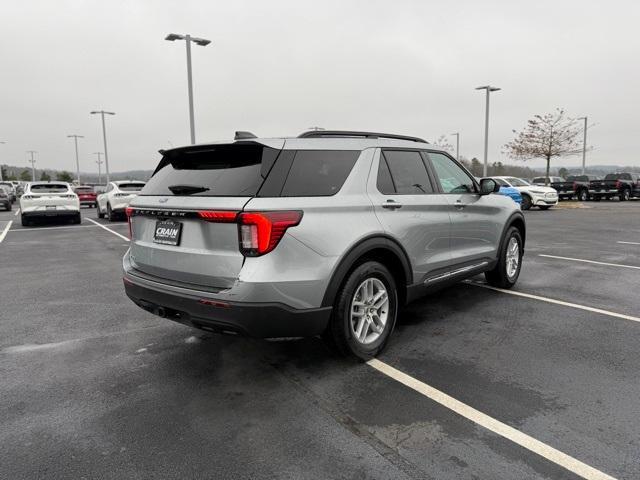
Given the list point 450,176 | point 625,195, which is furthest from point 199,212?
point 625,195

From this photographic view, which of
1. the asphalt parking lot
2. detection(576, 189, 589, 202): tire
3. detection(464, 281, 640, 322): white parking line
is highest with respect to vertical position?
detection(576, 189, 589, 202): tire

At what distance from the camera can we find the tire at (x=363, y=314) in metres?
3.43

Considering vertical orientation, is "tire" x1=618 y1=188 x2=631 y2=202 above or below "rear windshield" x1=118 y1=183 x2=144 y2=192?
below

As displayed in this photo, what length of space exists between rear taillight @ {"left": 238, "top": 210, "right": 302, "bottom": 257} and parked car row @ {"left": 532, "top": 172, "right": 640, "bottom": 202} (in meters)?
31.8

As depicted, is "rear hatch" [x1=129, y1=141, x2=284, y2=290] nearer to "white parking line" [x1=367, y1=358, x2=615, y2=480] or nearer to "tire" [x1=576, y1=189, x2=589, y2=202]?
"white parking line" [x1=367, y1=358, x2=615, y2=480]

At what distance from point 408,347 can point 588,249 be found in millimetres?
7469

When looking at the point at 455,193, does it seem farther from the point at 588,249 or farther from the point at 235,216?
the point at 588,249

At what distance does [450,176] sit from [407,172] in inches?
35.3

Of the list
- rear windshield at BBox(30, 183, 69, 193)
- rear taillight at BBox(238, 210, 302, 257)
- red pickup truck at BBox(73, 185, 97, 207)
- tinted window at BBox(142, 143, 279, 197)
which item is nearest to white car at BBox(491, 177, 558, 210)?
rear windshield at BBox(30, 183, 69, 193)

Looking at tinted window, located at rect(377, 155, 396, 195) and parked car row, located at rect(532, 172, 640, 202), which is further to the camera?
parked car row, located at rect(532, 172, 640, 202)

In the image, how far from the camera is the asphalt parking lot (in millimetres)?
2443

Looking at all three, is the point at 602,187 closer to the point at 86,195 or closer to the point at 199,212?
the point at 199,212

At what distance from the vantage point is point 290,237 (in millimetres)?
3045

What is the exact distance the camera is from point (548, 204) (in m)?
22.7
